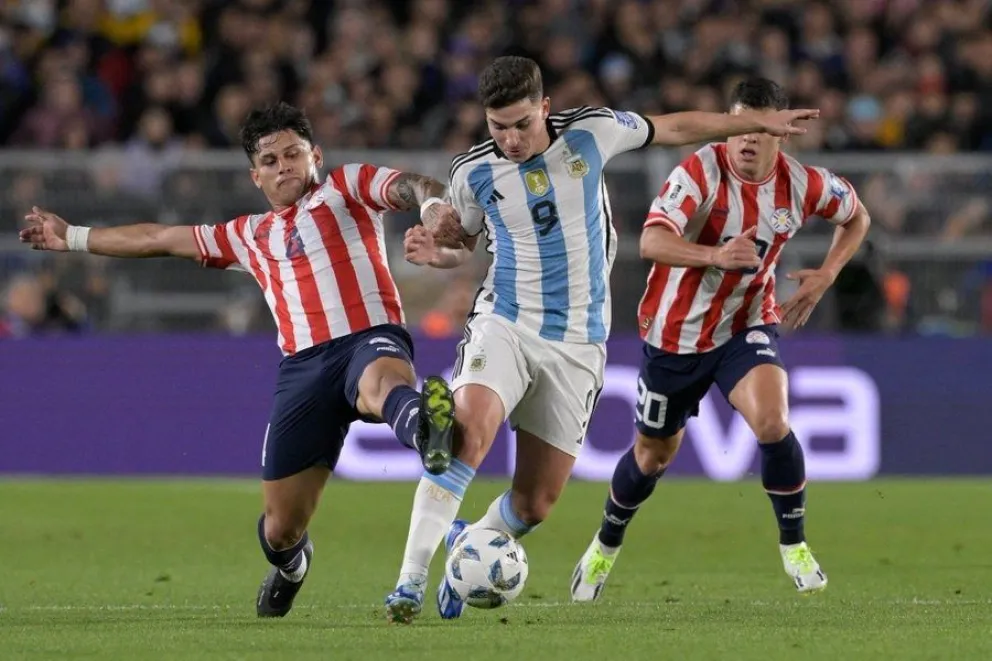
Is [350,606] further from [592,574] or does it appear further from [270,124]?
[270,124]

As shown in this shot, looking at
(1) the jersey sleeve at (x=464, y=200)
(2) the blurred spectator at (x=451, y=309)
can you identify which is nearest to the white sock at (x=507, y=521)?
(1) the jersey sleeve at (x=464, y=200)

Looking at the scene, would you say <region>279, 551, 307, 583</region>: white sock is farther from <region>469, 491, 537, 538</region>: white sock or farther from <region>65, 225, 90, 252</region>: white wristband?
<region>65, 225, 90, 252</region>: white wristband

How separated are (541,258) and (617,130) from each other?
667mm

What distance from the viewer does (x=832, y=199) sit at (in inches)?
375

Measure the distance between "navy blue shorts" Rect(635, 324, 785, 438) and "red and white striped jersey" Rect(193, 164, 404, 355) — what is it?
5.32 ft

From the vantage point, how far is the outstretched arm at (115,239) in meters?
8.58

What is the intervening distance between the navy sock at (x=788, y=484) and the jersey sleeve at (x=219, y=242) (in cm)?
264

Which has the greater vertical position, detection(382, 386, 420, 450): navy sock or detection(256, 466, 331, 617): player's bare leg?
detection(382, 386, 420, 450): navy sock

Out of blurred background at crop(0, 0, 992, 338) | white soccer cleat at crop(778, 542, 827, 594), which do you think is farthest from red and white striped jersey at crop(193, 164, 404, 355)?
blurred background at crop(0, 0, 992, 338)

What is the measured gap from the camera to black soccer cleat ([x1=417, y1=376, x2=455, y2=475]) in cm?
728

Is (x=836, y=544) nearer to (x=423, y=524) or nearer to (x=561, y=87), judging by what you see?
(x=423, y=524)

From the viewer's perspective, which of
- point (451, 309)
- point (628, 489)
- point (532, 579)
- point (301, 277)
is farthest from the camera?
point (451, 309)

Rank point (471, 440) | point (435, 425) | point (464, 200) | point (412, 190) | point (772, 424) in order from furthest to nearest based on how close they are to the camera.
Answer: point (772, 424) < point (464, 200) < point (412, 190) < point (471, 440) < point (435, 425)

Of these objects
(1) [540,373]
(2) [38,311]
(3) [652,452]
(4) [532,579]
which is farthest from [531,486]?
(2) [38,311]
